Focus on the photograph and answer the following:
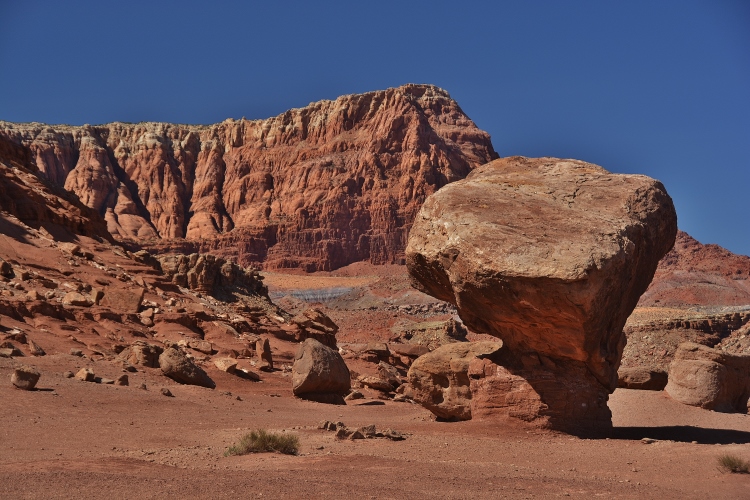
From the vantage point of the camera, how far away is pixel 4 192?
2827 cm

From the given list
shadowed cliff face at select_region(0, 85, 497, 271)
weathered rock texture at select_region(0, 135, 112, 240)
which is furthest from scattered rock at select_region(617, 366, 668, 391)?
shadowed cliff face at select_region(0, 85, 497, 271)

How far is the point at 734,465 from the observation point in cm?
996

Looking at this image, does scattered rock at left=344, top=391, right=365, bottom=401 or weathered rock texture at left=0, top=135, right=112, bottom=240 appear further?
weathered rock texture at left=0, top=135, right=112, bottom=240

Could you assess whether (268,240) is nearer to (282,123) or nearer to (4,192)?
(282,123)

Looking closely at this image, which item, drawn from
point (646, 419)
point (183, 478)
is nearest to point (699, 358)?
point (646, 419)

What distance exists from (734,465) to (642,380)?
10.5 meters

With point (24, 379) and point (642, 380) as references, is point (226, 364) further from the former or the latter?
point (642, 380)

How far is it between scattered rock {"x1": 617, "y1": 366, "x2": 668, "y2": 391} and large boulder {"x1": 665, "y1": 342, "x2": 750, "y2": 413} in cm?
135

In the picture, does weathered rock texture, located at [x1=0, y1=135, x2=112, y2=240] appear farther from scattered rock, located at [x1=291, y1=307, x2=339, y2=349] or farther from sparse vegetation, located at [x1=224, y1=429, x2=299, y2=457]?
sparse vegetation, located at [x1=224, y1=429, x2=299, y2=457]

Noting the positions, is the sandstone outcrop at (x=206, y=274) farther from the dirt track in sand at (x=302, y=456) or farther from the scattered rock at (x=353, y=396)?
the dirt track in sand at (x=302, y=456)

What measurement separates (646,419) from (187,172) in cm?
11593

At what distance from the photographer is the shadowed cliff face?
106 metres

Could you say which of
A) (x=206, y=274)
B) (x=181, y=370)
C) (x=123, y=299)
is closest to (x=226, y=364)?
(x=181, y=370)

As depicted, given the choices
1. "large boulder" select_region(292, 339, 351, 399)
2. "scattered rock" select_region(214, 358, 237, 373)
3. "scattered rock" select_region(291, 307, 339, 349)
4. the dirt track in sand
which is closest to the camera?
the dirt track in sand
